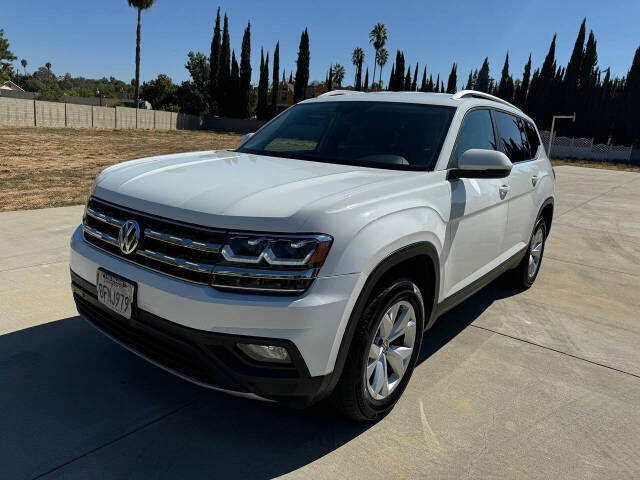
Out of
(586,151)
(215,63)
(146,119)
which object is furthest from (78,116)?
(586,151)

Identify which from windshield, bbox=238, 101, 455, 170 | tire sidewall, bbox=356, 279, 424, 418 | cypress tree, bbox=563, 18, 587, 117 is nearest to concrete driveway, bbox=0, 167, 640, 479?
tire sidewall, bbox=356, 279, 424, 418

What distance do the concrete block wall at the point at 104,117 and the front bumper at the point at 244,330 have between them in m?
40.3

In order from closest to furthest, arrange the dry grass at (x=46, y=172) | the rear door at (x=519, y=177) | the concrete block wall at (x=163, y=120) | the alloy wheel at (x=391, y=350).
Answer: the alloy wheel at (x=391, y=350)
the rear door at (x=519, y=177)
the dry grass at (x=46, y=172)
the concrete block wall at (x=163, y=120)

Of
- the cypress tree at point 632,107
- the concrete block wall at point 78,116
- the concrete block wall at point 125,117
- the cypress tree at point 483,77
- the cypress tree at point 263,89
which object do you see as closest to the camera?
the concrete block wall at point 78,116

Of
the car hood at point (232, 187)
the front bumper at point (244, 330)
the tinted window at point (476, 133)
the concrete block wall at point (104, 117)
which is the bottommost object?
the front bumper at point (244, 330)

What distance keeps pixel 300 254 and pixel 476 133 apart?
2.11 metres

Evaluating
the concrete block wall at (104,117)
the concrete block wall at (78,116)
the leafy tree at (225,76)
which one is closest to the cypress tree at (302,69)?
the leafy tree at (225,76)

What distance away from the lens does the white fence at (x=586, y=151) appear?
44312 millimetres

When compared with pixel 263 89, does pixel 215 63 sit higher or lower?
higher

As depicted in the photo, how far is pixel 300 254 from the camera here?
2.13 metres

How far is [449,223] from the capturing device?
9.91 feet

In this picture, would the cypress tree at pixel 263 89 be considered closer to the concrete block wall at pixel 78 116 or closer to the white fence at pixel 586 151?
the concrete block wall at pixel 78 116

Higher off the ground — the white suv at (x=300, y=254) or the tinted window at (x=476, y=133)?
the tinted window at (x=476, y=133)

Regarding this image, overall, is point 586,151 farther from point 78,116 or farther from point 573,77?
point 78,116
